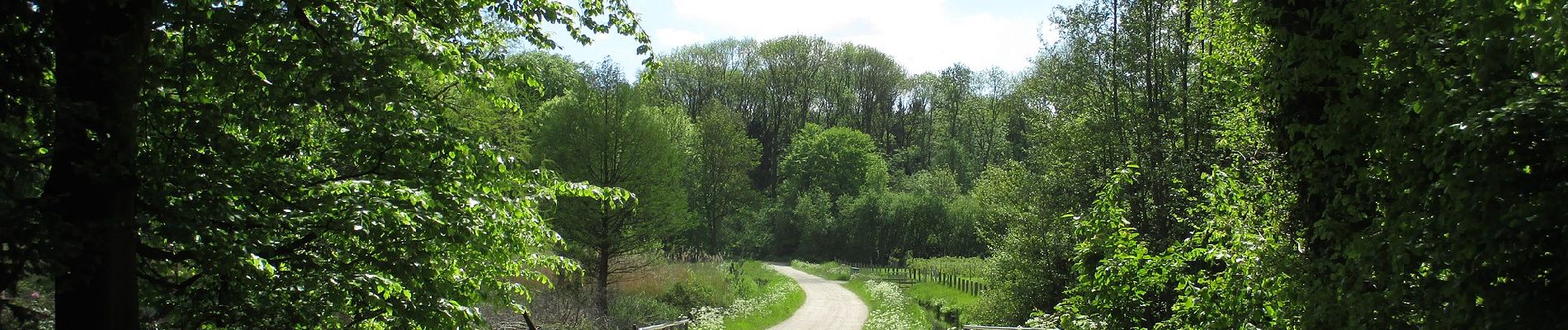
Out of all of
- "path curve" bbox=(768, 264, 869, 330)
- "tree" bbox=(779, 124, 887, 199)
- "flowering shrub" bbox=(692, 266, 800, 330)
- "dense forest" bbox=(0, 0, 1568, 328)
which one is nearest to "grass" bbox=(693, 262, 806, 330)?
"flowering shrub" bbox=(692, 266, 800, 330)

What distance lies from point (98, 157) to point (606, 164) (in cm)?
2283

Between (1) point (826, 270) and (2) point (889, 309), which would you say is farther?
(1) point (826, 270)

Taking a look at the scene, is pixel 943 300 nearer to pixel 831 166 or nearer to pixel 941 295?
pixel 941 295

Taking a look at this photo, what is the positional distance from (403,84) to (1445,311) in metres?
5.71

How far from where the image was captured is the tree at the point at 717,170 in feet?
168

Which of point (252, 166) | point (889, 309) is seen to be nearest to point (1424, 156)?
point (252, 166)

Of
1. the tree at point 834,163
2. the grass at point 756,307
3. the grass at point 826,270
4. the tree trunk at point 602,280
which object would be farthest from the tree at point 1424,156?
the tree at point 834,163

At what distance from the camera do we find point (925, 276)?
40.8 meters

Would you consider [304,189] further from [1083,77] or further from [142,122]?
[1083,77]

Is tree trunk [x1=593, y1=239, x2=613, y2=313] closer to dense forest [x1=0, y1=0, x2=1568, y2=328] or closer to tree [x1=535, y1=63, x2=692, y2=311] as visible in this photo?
tree [x1=535, y1=63, x2=692, y2=311]

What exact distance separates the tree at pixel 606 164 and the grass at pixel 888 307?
7.05 meters

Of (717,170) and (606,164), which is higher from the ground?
(717,170)

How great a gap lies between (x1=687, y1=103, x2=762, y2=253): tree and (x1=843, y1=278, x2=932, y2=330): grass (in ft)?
45.7

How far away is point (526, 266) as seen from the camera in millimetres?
8734
